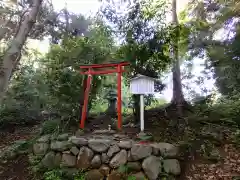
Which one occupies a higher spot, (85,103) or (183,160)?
(85,103)

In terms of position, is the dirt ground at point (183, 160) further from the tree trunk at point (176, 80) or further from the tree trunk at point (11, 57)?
the tree trunk at point (11, 57)

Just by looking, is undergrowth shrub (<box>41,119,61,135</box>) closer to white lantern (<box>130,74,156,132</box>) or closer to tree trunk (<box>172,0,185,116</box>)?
white lantern (<box>130,74,156,132</box>)

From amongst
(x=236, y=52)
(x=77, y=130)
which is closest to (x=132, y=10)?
(x=236, y=52)

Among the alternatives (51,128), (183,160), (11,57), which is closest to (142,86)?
(183,160)

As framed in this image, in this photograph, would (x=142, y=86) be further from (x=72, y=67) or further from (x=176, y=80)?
(x=72, y=67)

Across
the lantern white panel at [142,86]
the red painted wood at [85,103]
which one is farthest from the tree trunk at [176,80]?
the red painted wood at [85,103]

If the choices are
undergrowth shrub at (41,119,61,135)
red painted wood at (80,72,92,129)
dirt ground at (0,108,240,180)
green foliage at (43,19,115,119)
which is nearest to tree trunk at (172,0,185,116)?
dirt ground at (0,108,240,180)

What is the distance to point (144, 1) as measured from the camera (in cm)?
690

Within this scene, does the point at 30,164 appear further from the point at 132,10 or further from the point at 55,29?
the point at 55,29

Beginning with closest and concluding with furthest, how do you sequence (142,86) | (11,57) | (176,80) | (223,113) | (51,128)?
(11,57), (142,86), (223,113), (51,128), (176,80)

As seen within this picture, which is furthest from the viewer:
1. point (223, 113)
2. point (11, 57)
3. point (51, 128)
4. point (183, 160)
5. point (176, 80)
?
point (176, 80)

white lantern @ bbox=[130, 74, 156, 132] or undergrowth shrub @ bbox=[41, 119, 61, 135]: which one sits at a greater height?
white lantern @ bbox=[130, 74, 156, 132]

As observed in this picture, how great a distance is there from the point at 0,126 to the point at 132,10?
545 centimetres

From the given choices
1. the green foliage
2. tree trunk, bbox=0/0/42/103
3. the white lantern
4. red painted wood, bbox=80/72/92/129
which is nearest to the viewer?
tree trunk, bbox=0/0/42/103
